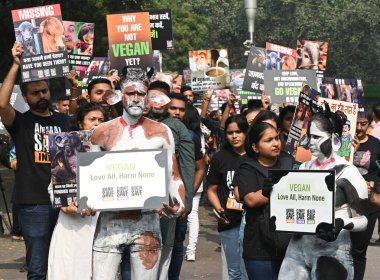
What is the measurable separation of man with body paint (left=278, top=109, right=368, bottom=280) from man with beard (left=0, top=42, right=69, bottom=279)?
7.13ft

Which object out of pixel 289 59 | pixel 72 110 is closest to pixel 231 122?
pixel 72 110

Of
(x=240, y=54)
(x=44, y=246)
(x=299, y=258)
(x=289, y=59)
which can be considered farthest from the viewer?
(x=240, y=54)

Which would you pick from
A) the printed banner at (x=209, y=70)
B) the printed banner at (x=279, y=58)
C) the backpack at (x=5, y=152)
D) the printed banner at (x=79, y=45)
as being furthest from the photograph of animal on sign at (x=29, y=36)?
the printed banner at (x=209, y=70)

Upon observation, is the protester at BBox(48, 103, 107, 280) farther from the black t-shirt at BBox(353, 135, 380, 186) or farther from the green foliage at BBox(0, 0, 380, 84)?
the green foliage at BBox(0, 0, 380, 84)

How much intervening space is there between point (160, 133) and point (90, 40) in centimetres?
804

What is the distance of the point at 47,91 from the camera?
27.0ft

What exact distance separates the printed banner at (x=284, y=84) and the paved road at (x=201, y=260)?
2.15 metres

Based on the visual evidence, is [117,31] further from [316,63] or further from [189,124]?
[316,63]

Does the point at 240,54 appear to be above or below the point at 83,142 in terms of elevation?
below

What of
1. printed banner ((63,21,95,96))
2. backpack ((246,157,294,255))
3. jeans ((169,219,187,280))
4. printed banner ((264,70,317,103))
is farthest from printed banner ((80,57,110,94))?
backpack ((246,157,294,255))

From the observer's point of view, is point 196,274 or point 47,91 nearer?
point 47,91

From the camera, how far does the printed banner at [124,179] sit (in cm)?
670

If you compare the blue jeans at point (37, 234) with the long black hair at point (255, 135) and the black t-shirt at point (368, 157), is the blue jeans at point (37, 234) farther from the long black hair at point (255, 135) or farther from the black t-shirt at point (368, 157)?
the black t-shirt at point (368, 157)

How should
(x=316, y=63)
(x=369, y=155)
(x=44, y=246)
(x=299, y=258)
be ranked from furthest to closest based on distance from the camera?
(x=316, y=63)
(x=369, y=155)
(x=44, y=246)
(x=299, y=258)
